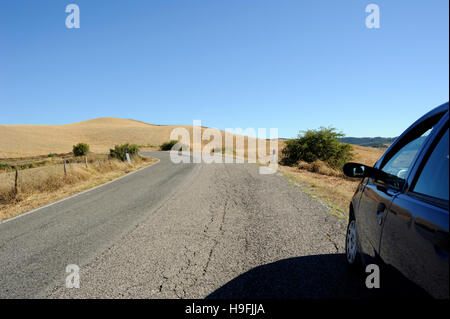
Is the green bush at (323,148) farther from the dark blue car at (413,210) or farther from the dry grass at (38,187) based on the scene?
the dark blue car at (413,210)

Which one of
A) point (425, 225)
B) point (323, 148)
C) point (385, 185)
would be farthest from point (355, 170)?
point (323, 148)

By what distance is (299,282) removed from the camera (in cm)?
316

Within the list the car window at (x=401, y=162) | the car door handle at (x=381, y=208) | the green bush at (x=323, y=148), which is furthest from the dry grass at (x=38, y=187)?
the green bush at (x=323, y=148)

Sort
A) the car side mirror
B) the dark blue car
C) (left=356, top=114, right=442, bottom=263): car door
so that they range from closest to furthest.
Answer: the dark blue car → (left=356, top=114, right=442, bottom=263): car door → the car side mirror

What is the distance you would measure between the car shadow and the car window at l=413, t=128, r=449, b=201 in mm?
1115

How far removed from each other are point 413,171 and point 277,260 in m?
2.25

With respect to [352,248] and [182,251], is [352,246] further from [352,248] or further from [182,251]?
[182,251]

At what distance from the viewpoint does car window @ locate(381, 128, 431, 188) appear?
229cm

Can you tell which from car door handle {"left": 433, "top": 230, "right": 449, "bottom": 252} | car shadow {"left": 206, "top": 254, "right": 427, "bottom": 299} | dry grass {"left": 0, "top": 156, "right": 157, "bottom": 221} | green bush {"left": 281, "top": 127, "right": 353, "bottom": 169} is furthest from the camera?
green bush {"left": 281, "top": 127, "right": 353, "bottom": 169}

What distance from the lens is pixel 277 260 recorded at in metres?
3.76

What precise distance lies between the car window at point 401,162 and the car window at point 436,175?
34cm

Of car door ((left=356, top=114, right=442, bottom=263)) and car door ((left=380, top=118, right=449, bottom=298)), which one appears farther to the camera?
car door ((left=356, top=114, right=442, bottom=263))

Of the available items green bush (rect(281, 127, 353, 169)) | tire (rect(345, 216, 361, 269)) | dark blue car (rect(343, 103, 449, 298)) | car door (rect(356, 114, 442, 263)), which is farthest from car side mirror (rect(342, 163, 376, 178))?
green bush (rect(281, 127, 353, 169))

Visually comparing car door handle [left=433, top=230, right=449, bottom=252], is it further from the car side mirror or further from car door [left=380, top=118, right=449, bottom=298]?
the car side mirror
